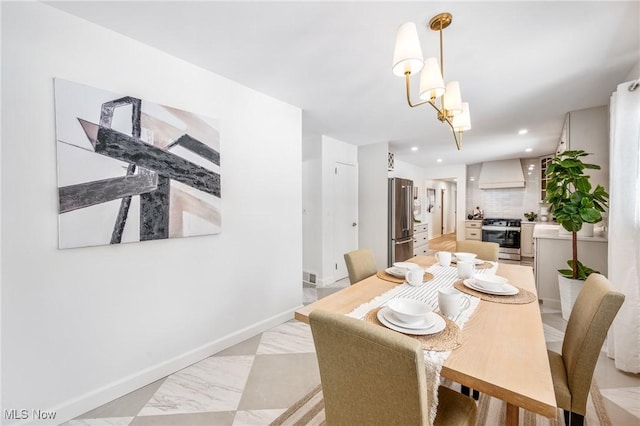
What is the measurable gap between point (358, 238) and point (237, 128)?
10.3ft

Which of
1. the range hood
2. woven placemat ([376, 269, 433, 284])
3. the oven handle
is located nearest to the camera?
woven placemat ([376, 269, 433, 284])

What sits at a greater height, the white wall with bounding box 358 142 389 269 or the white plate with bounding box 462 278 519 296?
the white wall with bounding box 358 142 389 269

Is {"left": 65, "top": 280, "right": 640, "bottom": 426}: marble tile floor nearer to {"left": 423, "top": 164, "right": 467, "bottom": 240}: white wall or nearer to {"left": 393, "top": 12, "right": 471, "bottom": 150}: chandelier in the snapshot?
{"left": 393, "top": 12, "right": 471, "bottom": 150}: chandelier

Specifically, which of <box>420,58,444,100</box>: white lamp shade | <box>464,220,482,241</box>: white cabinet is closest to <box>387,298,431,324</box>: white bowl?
<box>420,58,444,100</box>: white lamp shade

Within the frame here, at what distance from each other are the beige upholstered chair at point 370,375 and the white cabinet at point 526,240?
6.28 m

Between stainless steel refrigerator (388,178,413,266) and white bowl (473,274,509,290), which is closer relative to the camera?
white bowl (473,274,509,290)

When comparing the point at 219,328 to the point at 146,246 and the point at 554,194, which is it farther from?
the point at 554,194

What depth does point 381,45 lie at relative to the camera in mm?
1826

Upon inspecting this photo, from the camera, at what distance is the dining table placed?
2.50ft

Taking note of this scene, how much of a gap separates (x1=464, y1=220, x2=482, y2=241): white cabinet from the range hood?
980 millimetres

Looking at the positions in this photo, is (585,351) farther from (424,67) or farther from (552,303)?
(552,303)

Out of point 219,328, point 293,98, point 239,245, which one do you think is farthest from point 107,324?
point 293,98

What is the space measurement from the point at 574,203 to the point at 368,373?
3050 mm

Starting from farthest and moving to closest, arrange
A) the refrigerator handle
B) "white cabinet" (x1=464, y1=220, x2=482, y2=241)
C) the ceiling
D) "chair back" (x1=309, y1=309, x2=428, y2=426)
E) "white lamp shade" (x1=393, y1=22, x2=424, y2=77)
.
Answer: "white cabinet" (x1=464, y1=220, x2=482, y2=241) < the refrigerator handle < the ceiling < "white lamp shade" (x1=393, y1=22, x2=424, y2=77) < "chair back" (x1=309, y1=309, x2=428, y2=426)
